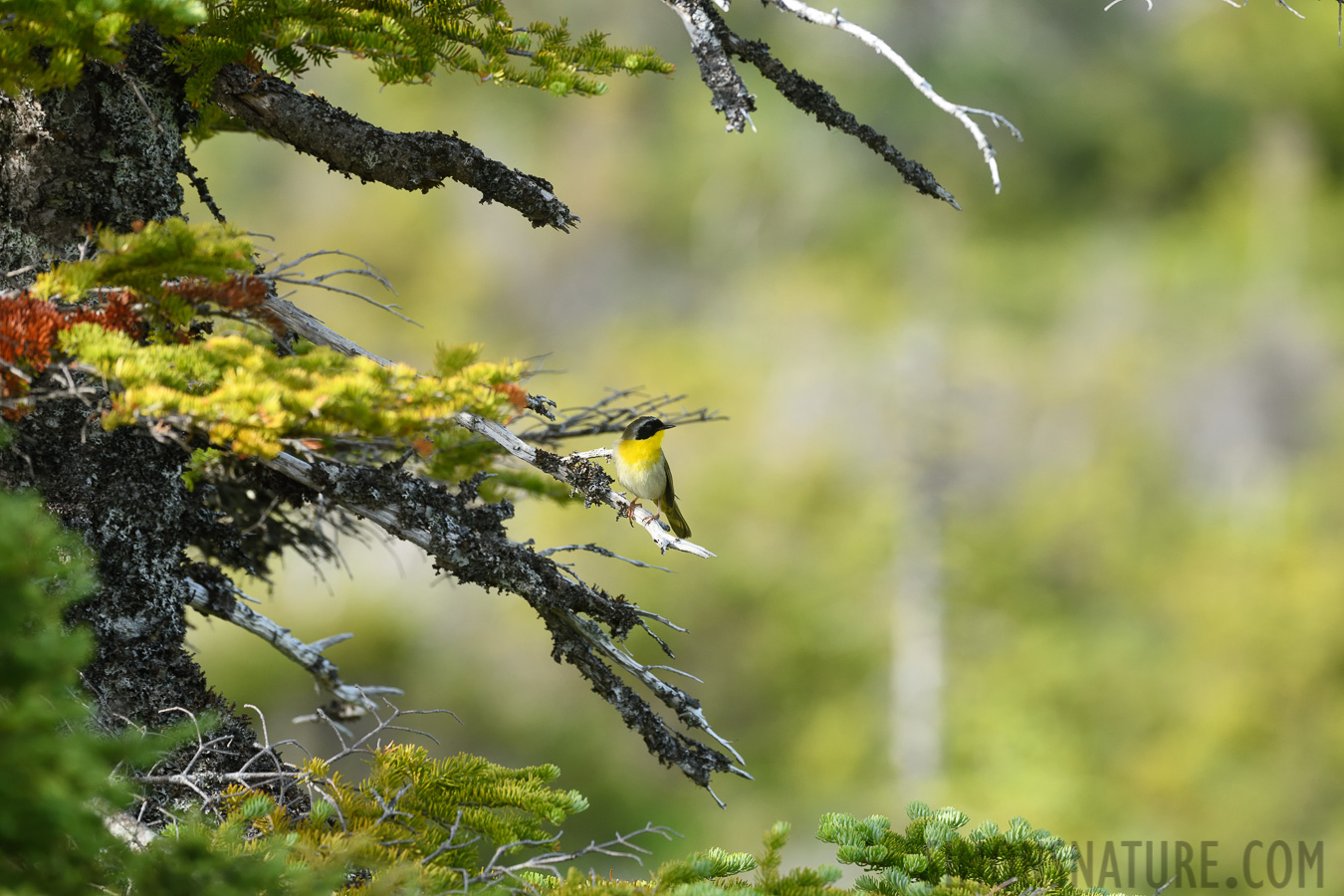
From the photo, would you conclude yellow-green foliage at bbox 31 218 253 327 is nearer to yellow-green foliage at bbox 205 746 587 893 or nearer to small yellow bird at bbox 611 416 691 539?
yellow-green foliage at bbox 205 746 587 893

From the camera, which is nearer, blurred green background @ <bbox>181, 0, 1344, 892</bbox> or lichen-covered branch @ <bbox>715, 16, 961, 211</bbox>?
lichen-covered branch @ <bbox>715, 16, 961, 211</bbox>

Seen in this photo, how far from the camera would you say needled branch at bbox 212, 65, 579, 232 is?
11.7 ft

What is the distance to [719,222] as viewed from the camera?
35.6m

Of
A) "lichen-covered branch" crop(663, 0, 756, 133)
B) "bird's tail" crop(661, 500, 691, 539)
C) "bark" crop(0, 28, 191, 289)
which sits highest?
"lichen-covered branch" crop(663, 0, 756, 133)

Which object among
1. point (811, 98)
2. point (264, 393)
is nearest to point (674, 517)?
point (811, 98)

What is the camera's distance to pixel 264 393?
7.88ft

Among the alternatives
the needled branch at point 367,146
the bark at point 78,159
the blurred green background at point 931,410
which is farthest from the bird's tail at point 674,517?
the bark at point 78,159

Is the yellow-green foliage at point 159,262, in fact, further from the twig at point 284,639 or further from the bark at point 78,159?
the twig at point 284,639

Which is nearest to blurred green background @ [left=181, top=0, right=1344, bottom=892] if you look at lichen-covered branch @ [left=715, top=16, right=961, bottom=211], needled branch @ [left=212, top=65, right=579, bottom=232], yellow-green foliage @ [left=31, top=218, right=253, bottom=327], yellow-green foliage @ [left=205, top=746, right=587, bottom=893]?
needled branch @ [left=212, top=65, right=579, bottom=232]

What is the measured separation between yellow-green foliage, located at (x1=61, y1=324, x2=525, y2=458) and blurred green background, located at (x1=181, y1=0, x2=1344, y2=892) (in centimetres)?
441

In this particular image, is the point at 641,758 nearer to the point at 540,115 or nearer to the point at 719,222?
the point at 719,222

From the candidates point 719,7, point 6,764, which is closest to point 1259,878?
point 719,7

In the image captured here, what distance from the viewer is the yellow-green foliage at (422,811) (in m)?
2.79

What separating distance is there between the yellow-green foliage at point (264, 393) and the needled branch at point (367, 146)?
1.17m
